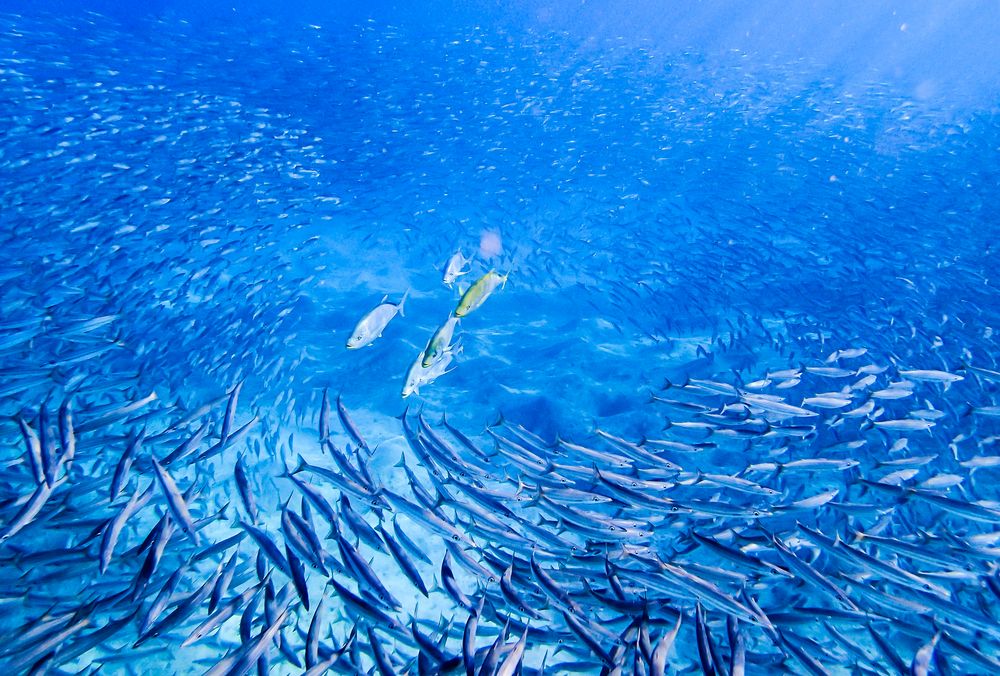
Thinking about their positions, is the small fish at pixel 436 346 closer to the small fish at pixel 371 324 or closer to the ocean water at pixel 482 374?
the ocean water at pixel 482 374

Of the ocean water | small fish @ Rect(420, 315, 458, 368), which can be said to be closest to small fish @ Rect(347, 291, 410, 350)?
the ocean water

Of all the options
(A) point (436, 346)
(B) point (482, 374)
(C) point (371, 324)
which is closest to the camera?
(A) point (436, 346)

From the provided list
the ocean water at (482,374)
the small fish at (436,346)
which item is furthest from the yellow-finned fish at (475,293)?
the small fish at (436,346)

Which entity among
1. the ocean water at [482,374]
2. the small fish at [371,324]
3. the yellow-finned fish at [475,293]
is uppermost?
the yellow-finned fish at [475,293]

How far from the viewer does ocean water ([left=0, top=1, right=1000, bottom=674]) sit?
362cm

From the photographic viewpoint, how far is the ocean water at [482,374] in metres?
3.62

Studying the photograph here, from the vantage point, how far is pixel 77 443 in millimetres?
4516

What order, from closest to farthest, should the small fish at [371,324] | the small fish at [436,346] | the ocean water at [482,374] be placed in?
the ocean water at [482,374]
the small fish at [436,346]
the small fish at [371,324]

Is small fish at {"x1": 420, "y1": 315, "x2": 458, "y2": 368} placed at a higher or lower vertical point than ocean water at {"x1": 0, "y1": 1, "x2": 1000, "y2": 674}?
higher

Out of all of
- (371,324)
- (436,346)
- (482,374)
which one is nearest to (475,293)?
(436,346)

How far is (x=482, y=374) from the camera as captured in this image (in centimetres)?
930

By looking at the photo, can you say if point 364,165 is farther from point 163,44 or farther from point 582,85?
point 163,44

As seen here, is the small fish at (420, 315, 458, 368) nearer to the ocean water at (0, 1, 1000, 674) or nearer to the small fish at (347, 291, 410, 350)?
the ocean water at (0, 1, 1000, 674)

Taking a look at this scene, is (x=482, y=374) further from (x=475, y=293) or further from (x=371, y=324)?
(x=475, y=293)
